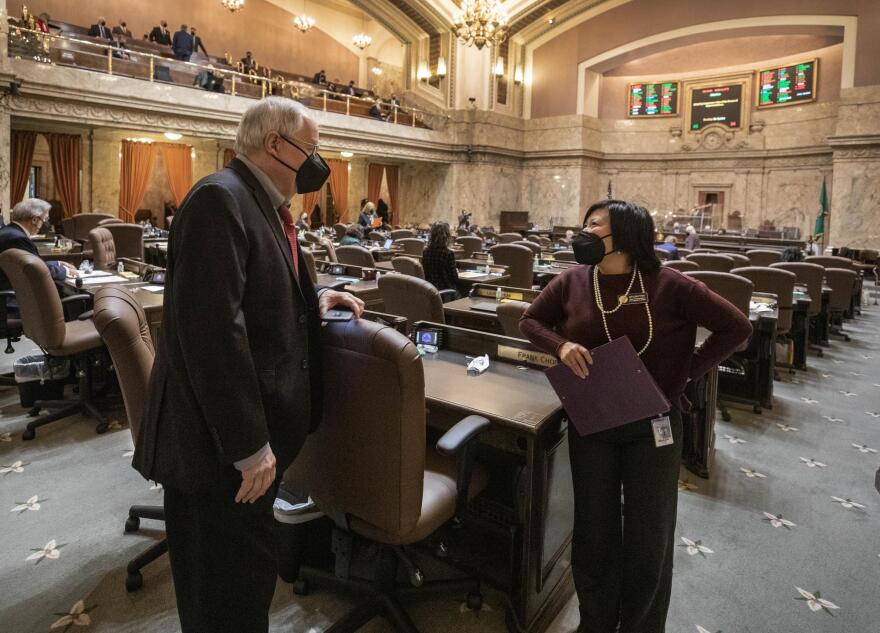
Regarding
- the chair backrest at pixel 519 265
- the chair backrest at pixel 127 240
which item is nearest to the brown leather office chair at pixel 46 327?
the chair backrest at pixel 127 240

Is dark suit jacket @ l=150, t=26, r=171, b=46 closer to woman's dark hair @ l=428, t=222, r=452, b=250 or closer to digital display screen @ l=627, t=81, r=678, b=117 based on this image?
digital display screen @ l=627, t=81, r=678, b=117

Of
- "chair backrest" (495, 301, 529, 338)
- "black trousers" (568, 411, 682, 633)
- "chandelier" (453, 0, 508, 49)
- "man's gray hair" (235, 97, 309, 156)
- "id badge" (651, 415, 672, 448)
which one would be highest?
"chandelier" (453, 0, 508, 49)

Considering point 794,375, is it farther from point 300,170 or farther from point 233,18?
point 233,18

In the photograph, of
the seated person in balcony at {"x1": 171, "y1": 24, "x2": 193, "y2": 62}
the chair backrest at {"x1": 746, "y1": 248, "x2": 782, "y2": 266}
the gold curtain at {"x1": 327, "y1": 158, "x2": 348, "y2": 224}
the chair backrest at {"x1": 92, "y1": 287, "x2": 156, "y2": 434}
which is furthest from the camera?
the gold curtain at {"x1": 327, "y1": 158, "x2": 348, "y2": 224}

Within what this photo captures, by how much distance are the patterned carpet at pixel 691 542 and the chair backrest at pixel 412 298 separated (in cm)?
142

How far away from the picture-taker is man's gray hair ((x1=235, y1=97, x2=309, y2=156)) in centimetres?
133

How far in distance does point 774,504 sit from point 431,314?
6.24 ft

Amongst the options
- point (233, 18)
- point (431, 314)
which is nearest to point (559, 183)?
point (233, 18)

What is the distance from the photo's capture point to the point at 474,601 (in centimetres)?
203

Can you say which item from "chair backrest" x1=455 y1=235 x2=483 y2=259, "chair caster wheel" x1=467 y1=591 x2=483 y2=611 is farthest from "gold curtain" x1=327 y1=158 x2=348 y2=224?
"chair caster wheel" x1=467 y1=591 x2=483 y2=611

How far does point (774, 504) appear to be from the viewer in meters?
2.83

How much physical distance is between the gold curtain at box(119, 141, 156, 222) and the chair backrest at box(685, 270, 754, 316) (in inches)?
495

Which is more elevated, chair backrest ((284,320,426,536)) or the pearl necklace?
the pearl necklace

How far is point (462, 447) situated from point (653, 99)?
17967mm
